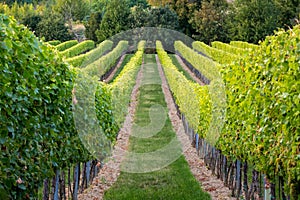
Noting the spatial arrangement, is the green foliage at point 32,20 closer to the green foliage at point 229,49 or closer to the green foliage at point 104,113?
the green foliage at point 229,49

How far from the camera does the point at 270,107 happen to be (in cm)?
494

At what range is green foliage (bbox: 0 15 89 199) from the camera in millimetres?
3959

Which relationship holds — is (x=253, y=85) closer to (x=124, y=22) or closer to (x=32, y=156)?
(x=32, y=156)

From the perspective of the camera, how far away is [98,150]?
25.9ft

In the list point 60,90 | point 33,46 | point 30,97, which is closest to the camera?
point 30,97

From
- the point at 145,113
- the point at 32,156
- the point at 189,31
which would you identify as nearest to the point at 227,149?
the point at 32,156

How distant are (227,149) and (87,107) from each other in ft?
7.35

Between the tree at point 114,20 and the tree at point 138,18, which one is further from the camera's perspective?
the tree at point 138,18

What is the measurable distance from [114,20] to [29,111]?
46810mm

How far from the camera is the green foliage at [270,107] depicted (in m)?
4.48

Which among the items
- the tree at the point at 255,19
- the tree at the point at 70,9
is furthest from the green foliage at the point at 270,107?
the tree at the point at 70,9

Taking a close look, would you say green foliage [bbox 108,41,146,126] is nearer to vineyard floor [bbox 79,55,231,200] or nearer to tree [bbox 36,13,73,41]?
vineyard floor [bbox 79,55,231,200]

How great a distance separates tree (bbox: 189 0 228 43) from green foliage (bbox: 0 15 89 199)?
4673 cm

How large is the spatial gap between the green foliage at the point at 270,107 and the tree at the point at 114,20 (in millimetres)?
44680
